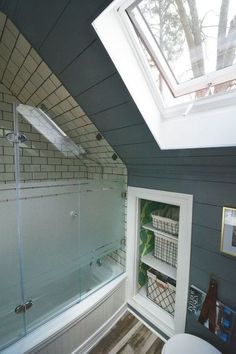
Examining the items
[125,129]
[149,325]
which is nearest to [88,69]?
[125,129]

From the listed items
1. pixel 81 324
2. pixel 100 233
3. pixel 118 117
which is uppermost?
pixel 118 117

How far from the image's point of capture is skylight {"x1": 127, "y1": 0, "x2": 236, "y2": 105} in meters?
0.79

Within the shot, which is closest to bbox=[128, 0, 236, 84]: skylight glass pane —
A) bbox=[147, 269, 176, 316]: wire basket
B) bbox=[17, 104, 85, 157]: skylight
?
bbox=[17, 104, 85, 157]: skylight

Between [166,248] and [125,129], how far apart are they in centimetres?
123

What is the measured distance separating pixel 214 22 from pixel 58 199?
1.50 meters

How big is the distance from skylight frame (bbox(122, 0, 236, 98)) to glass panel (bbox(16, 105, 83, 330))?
1038 millimetres

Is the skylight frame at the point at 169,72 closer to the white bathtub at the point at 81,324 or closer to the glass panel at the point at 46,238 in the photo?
the glass panel at the point at 46,238

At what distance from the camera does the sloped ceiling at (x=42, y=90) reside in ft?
3.65

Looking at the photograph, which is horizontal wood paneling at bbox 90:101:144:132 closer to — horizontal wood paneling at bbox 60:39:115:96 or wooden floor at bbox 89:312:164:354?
horizontal wood paneling at bbox 60:39:115:96

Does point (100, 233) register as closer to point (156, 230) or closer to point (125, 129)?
point (156, 230)

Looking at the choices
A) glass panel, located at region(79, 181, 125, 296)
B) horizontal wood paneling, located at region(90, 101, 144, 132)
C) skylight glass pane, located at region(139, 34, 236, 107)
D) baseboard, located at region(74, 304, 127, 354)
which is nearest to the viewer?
skylight glass pane, located at region(139, 34, 236, 107)

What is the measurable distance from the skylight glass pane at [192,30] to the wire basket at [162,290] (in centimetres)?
175

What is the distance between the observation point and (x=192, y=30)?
2.82 ft

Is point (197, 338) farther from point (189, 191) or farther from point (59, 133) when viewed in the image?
point (59, 133)
